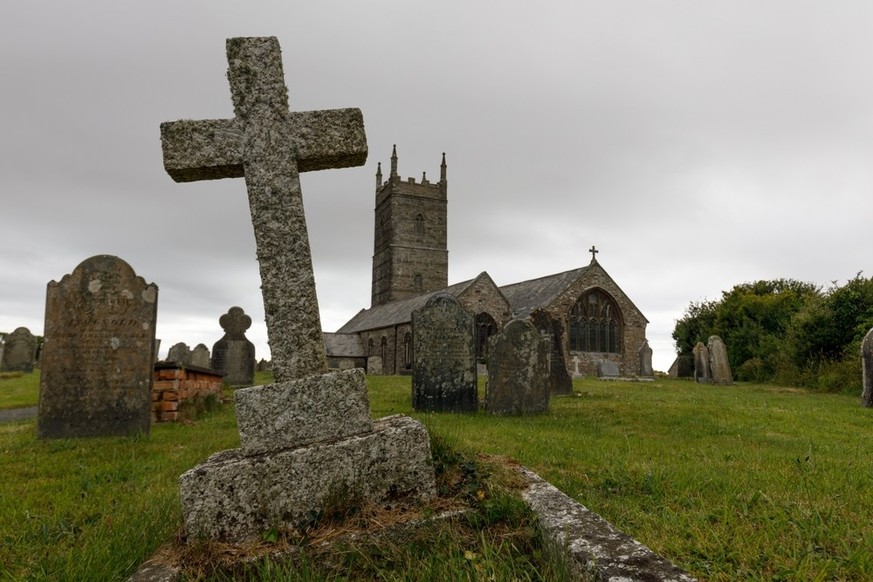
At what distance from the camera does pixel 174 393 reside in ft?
28.3

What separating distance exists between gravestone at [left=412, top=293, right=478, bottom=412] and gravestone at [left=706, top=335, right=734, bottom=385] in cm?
1417

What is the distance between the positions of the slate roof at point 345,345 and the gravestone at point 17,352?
1724cm

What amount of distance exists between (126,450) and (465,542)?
15.9ft

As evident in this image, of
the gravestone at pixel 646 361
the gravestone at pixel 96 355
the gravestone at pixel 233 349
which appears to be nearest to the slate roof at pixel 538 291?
the gravestone at pixel 646 361

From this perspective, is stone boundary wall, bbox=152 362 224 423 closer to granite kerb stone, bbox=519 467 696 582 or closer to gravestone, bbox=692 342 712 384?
granite kerb stone, bbox=519 467 696 582

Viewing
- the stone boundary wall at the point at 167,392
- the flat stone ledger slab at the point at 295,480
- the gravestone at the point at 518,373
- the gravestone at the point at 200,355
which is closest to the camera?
the flat stone ledger slab at the point at 295,480

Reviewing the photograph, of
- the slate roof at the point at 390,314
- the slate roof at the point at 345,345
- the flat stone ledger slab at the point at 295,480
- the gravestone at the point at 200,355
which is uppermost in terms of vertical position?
the slate roof at the point at 390,314

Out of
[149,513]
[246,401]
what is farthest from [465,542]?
[149,513]

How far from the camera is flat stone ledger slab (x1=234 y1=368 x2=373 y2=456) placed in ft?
9.86

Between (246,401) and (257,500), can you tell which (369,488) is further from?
(246,401)

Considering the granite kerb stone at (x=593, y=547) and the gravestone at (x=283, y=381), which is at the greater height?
the gravestone at (x=283, y=381)

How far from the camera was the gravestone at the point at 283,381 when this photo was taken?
278cm

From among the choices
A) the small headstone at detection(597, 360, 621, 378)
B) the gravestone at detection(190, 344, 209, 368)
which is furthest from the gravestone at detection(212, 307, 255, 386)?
the small headstone at detection(597, 360, 621, 378)

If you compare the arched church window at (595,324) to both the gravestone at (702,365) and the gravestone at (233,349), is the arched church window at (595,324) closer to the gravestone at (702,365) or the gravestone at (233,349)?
the gravestone at (702,365)
